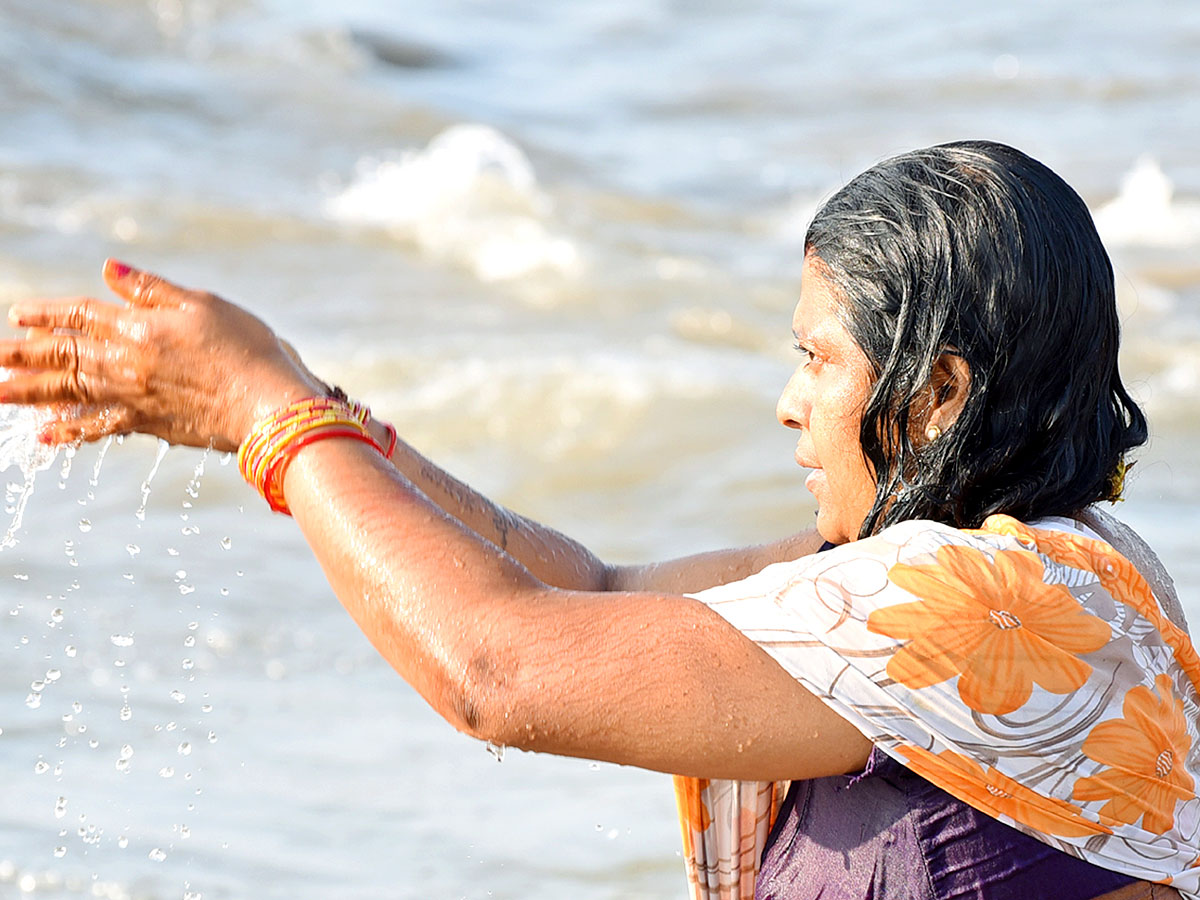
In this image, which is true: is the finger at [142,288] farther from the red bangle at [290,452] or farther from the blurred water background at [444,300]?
the blurred water background at [444,300]

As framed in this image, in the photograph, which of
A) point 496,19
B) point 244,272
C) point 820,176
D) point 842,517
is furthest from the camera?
point 496,19

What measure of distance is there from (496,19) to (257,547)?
1606cm

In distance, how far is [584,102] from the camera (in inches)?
603

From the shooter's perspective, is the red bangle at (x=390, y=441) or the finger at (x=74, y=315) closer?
the finger at (x=74, y=315)

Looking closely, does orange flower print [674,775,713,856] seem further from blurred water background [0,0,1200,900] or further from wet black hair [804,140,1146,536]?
blurred water background [0,0,1200,900]

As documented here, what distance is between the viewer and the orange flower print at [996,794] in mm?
1619

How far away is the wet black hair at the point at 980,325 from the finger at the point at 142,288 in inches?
28.2

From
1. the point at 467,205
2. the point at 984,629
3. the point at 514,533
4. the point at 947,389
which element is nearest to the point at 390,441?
the point at 514,533

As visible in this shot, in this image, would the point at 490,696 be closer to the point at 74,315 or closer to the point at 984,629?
the point at 984,629

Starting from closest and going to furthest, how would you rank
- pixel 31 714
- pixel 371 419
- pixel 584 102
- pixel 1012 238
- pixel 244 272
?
pixel 1012 238
pixel 371 419
pixel 31 714
pixel 244 272
pixel 584 102

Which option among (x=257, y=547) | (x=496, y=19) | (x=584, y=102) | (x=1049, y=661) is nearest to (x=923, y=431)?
(x=1049, y=661)

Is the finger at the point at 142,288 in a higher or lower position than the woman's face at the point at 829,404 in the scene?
higher

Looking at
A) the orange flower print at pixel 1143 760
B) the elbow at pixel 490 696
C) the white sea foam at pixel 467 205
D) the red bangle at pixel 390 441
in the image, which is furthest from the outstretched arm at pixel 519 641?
the white sea foam at pixel 467 205

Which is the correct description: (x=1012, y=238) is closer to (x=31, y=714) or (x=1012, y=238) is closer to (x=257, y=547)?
(x=31, y=714)
